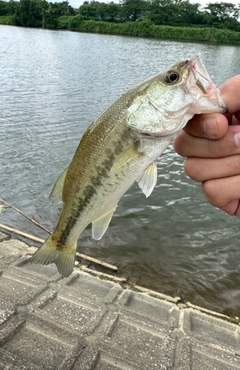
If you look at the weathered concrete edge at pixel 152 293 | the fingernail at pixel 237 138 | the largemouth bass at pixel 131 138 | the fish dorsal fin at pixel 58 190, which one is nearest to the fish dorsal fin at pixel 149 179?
the largemouth bass at pixel 131 138

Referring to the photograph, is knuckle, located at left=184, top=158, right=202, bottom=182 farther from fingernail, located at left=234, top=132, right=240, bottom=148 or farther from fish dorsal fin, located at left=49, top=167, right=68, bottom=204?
fish dorsal fin, located at left=49, top=167, right=68, bottom=204

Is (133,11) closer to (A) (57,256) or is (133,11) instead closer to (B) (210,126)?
(A) (57,256)

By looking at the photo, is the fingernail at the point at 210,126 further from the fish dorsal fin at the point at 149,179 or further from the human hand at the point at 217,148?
the fish dorsal fin at the point at 149,179

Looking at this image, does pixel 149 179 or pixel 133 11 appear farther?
pixel 133 11

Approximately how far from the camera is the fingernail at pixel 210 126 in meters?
1.94

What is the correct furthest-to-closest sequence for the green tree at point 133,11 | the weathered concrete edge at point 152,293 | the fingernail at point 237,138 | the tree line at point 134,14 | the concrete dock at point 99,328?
the green tree at point 133,11
the tree line at point 134,14
the weathered concrete edge at point 152,293
the concrete dock at point 99,328
the fingernail at point 237,138

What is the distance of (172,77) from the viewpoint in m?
2.05

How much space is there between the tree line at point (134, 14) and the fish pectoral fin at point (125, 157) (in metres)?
93.6

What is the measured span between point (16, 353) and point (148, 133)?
2.82 meters

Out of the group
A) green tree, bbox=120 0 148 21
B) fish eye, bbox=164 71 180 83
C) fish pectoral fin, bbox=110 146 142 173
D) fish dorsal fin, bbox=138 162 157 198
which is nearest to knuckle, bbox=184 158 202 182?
fish dorsal fin, bbox=138 162 157 198

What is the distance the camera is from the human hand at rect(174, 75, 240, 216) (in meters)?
1.99

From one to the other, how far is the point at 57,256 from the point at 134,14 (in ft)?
363

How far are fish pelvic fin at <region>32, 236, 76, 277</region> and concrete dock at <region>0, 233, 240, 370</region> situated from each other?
139cm

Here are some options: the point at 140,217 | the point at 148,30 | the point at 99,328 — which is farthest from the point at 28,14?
the point at 99,328
